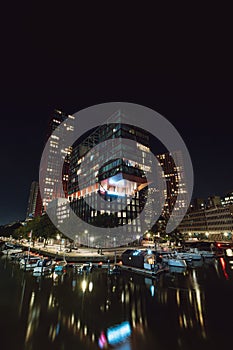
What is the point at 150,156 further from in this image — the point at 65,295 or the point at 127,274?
the point at 65,295

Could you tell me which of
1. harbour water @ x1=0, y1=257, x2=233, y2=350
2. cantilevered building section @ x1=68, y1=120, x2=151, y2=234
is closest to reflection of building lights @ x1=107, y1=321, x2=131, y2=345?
harbour water @ x1=0, y1=257, x2=233, y2=350

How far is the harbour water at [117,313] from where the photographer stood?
13062 millimetres

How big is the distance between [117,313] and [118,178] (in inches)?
2900

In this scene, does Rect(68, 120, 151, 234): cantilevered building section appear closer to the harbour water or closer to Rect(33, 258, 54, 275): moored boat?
Rect(33, 258, 54, 275): moored boat

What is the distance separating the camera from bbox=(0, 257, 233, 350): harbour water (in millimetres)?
13062

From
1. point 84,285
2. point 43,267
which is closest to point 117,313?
point 84,285

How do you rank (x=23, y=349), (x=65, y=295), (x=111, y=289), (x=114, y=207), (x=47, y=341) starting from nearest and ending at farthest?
(x=23, y=349)
(x=47, y=341)
(x=65, y=295)
(x=111, y=289)
(x=114, y=207)

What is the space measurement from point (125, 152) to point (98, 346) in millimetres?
85412

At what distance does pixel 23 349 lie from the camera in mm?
12305

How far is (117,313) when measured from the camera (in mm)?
17547

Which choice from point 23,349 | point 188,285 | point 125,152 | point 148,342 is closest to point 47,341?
point 23,349

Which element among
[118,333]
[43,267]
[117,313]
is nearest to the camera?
[118,333]

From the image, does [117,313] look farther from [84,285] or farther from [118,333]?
[84,285]

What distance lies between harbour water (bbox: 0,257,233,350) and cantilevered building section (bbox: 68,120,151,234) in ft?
179
